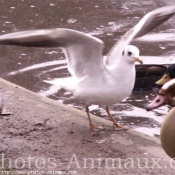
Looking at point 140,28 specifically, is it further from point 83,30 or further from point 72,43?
point 83,30

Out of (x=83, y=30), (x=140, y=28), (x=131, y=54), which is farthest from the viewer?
(x=83, y=30)

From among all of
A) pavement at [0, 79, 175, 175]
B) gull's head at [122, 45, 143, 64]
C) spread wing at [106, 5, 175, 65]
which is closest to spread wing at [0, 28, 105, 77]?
gull's head at [122, 45, 143, 64]

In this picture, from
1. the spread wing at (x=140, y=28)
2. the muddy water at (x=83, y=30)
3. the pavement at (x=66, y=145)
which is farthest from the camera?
the muddy water at (x=83, y=30)

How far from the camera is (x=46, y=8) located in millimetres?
11711

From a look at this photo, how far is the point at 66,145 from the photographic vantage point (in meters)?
5.36

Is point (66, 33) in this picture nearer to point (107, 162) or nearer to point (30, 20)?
point (107, 162)

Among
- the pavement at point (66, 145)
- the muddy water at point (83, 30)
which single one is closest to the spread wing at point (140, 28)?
the pavement at point (66, 145)

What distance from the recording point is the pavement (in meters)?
4.85

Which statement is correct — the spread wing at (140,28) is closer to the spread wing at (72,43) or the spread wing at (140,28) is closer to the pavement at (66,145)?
the spread wing at (72,43)

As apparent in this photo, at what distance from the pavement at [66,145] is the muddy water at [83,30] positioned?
38.4 inches

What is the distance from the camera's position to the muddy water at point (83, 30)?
716 cm

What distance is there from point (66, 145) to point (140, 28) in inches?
64.0

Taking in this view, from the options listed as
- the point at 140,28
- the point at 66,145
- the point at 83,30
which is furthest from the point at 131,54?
the point at 83,30

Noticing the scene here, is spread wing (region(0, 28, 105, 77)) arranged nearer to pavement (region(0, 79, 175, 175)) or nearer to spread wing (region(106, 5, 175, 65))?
spread wing (region(106, 5, 175, 65))
